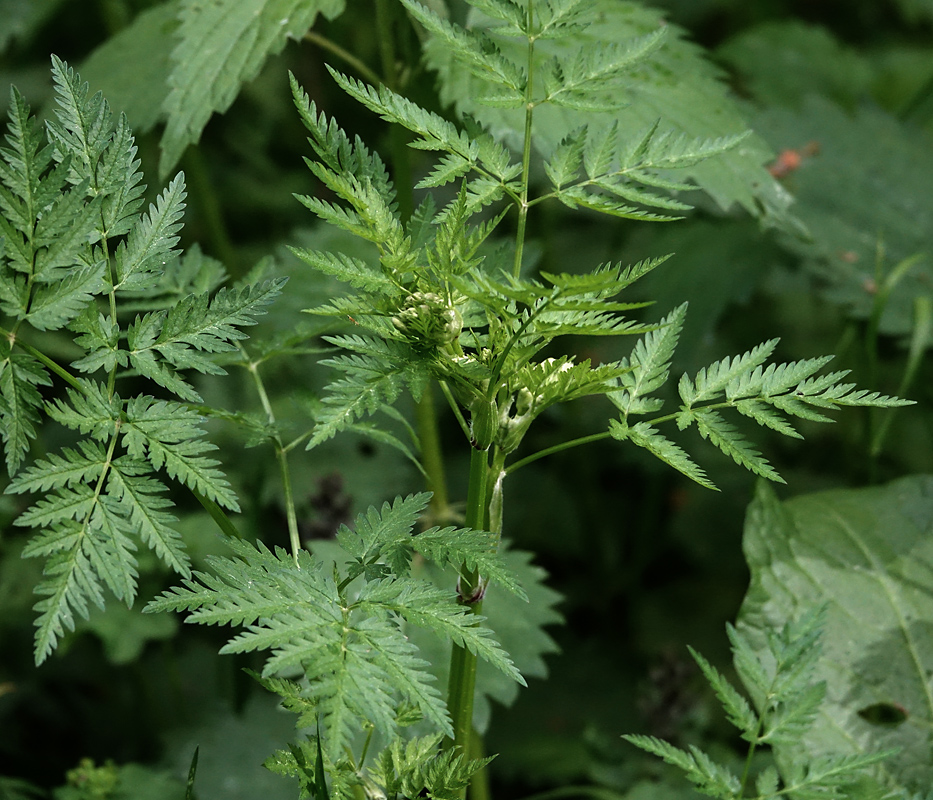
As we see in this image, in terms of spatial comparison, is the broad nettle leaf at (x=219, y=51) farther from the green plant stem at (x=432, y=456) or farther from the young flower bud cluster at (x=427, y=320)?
the young flower bud cluster at (x=427, y=320)

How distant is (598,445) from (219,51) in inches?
73.8

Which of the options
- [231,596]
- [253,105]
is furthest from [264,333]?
[231,596]

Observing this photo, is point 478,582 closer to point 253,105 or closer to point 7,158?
point 7,158

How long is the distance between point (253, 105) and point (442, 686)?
269cm

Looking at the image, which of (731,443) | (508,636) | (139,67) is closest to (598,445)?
(508,636)

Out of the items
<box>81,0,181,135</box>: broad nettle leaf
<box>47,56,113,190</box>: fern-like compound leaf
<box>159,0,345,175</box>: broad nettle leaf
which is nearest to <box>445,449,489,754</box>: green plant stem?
<box>47,56,113,190</box>: fern-like compound leaf

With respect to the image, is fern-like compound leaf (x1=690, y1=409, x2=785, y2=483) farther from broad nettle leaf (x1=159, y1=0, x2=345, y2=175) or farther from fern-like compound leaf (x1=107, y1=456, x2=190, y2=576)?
broad nettle leaf (x1=159, y1=0, x2=345, y2=175)

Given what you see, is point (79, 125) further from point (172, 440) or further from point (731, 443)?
point (731, 443)

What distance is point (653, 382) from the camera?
104cm

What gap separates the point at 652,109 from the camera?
70.5 inches

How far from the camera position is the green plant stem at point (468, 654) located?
1.01 meters

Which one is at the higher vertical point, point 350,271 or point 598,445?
point 350,271

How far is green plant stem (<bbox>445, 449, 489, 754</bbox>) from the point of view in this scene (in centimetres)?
101

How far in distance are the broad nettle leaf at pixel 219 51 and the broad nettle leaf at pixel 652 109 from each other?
27cm
